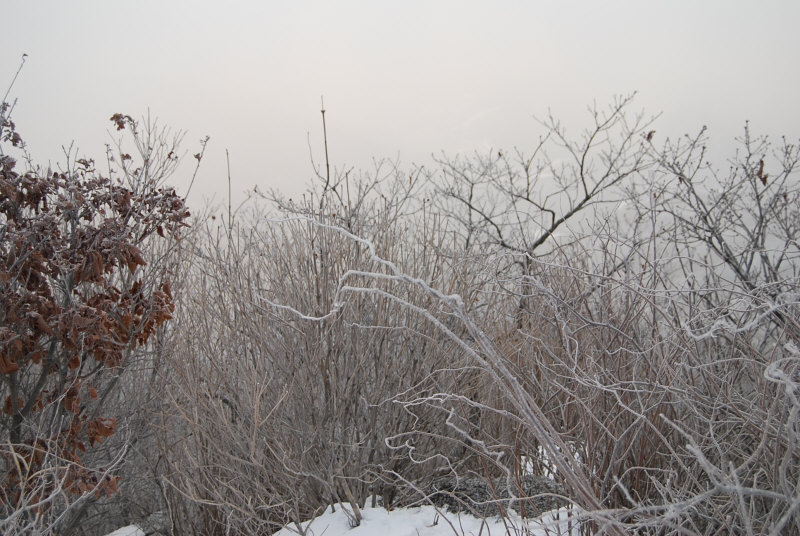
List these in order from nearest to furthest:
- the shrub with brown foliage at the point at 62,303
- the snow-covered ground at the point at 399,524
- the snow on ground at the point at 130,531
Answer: the snow-covered ground at the point at 399,524, the shrub with brown foliage at the point at 62,303, the snow on ground at the point at 130,531

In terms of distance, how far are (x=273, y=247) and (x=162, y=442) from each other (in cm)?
279

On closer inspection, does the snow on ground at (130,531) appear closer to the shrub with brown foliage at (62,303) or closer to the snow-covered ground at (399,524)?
the shrub with brown foliage at (62,303)

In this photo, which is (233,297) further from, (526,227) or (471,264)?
(526,227)

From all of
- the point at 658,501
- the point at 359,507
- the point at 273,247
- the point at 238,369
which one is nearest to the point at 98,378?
the point at 238,369

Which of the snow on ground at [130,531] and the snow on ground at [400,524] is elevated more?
the snow on ground at [400,524]

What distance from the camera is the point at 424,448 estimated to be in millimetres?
4953

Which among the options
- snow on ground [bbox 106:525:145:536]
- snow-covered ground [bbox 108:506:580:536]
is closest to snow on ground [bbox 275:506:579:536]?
snow-covered ground [bbox 108:506:580:536]

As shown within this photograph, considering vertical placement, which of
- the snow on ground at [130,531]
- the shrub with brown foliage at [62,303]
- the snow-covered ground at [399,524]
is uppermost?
the shrub with brown foliage at [62,303]

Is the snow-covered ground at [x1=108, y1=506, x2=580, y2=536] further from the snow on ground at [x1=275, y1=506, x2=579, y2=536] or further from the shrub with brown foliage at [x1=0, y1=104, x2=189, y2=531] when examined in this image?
the shrub with brown foliage at [x1=0, y1=104, x2=189, y2=531]

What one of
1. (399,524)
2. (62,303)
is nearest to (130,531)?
(62,303)

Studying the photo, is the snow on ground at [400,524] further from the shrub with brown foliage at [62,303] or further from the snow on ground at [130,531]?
the snow on ground at [130,531]

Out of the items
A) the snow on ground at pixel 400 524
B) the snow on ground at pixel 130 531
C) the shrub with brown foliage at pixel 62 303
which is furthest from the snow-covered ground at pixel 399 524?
the snow on ground at pixel 130 531

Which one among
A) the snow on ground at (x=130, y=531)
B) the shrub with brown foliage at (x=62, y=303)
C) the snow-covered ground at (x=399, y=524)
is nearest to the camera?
the snow-covered ground at (x=399, y=524)

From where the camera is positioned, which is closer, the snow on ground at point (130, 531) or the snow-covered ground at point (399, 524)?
the snow-covered ground at point (399, 524)
